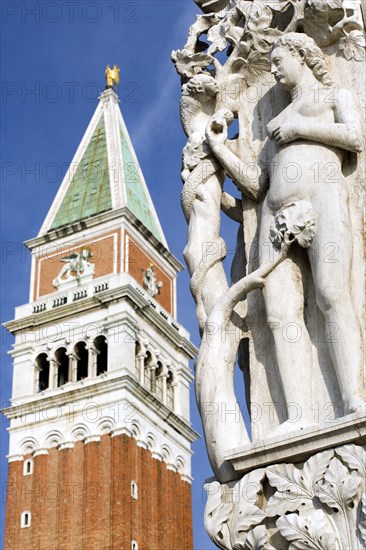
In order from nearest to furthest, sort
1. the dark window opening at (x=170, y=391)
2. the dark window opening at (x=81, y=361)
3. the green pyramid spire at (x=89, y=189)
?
1. the dark window opening at (x=81, y=361)
2. the dark window opening at (x=170, y=391)
3. the green pyramid spire at (x=89, y=189)

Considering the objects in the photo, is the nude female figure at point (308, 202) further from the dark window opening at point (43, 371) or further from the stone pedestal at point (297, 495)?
the dark window opening at point (43, 371)

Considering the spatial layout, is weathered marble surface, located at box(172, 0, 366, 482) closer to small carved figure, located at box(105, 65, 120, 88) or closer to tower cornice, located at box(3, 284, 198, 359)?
tower cornice, located at box(3, 284, 198, 359)

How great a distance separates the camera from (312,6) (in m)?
4.14

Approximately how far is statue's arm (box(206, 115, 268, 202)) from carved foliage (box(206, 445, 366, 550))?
46.6 inches

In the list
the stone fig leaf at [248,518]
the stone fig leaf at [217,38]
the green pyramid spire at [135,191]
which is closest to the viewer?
the stone fig leaf at [248,518]

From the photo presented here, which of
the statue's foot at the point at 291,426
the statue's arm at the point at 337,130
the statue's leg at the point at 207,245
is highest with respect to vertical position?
the statue's arm at the point at 337,130

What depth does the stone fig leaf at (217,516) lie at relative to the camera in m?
3.49

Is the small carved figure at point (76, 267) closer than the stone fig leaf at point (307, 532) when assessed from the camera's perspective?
No

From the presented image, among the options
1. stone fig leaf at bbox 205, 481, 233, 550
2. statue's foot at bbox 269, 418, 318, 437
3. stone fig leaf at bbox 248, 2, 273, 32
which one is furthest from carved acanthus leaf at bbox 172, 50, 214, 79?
stone fig leaf at bbox 205, 481, 233, 550

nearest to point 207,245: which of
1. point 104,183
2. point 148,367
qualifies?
point 148,367

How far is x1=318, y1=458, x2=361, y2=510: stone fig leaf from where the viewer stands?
3256 millimetres

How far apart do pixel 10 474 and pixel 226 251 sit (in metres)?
38.3

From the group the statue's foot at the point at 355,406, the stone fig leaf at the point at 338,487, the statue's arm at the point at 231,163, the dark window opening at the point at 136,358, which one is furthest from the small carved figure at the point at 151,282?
the stone fig leaf at the point at 338,487

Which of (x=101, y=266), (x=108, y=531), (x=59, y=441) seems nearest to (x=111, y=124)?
(x=101, y=266)
